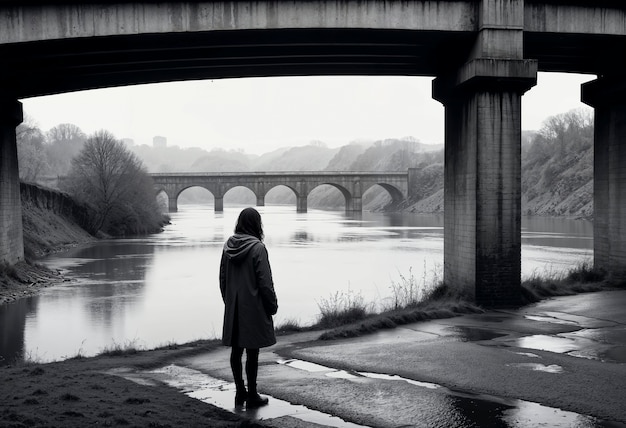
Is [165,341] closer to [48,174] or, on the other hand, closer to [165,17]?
[165,17]

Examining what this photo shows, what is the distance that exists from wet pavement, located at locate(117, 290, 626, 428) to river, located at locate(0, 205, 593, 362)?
176 inches

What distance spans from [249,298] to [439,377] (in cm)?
271

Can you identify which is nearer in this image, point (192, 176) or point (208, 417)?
point (208, 417)

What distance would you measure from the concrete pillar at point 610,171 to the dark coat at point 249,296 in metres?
13.4

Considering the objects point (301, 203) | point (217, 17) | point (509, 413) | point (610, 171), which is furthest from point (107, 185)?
point (301, 203)

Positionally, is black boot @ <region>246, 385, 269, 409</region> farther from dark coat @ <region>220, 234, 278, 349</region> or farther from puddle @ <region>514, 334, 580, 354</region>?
puddle @ <region>514, 334, 580, 354</region>

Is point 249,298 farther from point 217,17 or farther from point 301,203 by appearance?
point 301,203

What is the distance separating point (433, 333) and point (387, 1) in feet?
23.3

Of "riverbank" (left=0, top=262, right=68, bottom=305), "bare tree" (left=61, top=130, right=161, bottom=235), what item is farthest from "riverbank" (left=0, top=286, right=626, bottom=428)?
"bare tree" (left=61, top=130, right=161, bottom=235)

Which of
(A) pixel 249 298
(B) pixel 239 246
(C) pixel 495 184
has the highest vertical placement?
(C) pixel 495 184

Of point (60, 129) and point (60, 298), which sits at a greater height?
point (60, 129)

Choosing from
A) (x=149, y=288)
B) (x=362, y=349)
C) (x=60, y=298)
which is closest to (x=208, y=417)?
(x=362, y=349)

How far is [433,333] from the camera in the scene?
10.6m

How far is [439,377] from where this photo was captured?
7539mm
